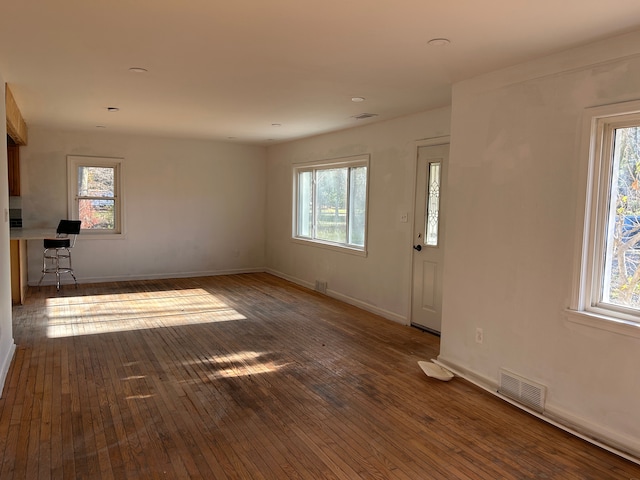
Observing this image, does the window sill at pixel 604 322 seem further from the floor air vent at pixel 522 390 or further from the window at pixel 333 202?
the window at pixel 333 202

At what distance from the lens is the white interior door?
476 centimetres

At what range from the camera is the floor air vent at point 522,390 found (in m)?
3.04

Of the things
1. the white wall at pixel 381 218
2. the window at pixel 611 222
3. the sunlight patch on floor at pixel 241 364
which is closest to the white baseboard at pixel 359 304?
the white wall at pixel 381 218

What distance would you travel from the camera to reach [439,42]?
2.74 metres

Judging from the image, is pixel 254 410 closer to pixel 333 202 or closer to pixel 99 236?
pixel 333 202

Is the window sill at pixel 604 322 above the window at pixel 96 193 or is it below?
below

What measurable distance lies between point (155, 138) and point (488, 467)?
6842mm

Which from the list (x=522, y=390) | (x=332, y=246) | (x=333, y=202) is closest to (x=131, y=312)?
(x=332, y=246)

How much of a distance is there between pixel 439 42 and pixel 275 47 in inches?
40.0

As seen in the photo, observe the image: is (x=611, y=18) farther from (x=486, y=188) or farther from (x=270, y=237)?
(x=270, y=237)

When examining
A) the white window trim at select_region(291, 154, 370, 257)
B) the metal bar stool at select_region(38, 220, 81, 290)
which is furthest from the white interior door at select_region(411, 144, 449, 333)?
the metal bar stool at select_region(38, 220, 81, 290)

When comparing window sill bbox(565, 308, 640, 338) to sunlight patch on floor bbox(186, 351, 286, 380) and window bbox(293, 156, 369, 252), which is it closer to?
sunlight patch on floor bbox(186, 351, 286, 380)

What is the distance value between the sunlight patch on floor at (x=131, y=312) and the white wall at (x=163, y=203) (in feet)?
3.91

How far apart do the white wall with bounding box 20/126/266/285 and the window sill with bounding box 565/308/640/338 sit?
6.36 metres
